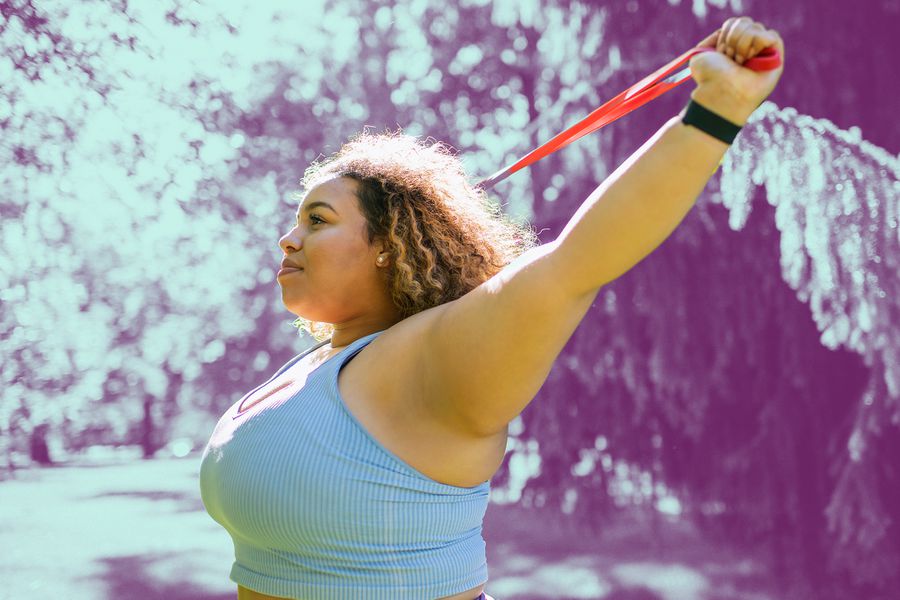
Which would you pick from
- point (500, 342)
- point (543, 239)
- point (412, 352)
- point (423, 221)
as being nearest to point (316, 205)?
point (423, 221)

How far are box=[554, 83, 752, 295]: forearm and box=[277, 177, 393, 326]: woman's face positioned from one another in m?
0.46

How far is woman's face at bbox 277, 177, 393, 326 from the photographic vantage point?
1.14m

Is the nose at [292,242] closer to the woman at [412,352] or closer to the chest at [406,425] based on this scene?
the woman at [412,352]

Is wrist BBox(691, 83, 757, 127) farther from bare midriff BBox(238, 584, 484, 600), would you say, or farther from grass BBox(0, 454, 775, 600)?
grass BBox(0, 454, 775, 600)

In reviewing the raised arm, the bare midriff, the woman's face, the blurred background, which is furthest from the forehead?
the blurred background

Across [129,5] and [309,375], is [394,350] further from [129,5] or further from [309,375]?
[129,5]

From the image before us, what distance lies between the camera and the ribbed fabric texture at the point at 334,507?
36.2 inches

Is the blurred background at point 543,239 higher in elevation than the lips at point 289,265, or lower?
higher

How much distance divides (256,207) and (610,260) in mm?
2970

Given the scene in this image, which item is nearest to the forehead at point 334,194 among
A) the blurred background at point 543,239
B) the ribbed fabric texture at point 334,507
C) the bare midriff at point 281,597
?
the ribbed fabric texture at point 334,507

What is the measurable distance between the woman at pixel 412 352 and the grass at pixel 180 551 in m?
2.12

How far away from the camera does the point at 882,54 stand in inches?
143

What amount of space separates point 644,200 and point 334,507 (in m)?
0.44

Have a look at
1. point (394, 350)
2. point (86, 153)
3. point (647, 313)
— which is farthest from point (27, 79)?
point (394, 350)
